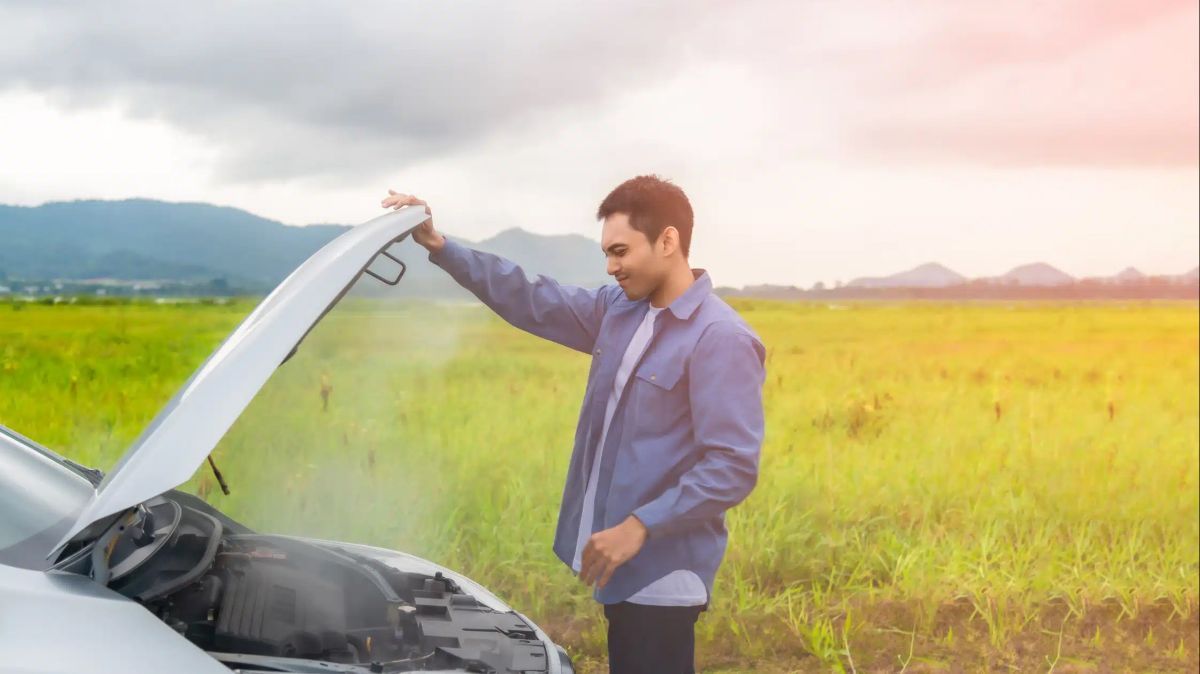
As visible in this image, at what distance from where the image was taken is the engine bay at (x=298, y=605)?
1997mm

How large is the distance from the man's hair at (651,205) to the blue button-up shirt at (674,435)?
149 mm

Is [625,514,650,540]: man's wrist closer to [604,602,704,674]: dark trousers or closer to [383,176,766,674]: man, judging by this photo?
[383,176,766,674]: man

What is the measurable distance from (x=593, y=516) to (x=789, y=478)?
3342 mm

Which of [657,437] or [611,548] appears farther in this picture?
[657,437]

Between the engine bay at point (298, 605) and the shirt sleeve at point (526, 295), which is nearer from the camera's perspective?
the engine bay at point (298, 605)

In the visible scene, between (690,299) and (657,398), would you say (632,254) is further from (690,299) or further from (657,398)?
(657,398)

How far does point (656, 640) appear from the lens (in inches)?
101

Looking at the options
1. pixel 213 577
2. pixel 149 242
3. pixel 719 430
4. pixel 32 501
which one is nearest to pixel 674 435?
pixel 719 430

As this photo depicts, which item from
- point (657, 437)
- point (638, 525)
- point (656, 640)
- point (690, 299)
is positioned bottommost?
point (656, 640)

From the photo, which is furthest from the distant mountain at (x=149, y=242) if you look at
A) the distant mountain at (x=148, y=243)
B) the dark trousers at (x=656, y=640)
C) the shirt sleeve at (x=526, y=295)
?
the dark trousers at (x=656, y=640)

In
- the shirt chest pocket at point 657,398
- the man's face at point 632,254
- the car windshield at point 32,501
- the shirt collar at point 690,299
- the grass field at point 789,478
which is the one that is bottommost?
the grass field at point 789,478

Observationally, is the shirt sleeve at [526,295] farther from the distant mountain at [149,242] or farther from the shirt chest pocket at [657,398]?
the distant mountain at [149,242]

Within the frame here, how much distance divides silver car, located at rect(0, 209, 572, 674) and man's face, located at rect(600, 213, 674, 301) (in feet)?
1.53

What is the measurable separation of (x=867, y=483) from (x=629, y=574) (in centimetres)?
364
